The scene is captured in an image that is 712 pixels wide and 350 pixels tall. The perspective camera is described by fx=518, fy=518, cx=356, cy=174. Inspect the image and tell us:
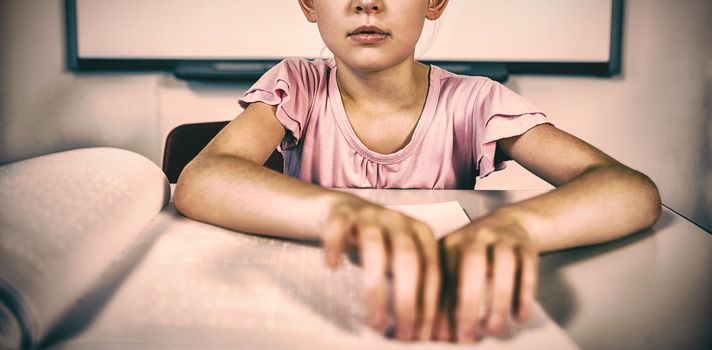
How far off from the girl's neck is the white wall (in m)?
0.53

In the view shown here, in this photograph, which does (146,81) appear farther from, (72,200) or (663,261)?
(663,261)

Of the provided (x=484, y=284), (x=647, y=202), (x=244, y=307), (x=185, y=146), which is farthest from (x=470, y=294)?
(x=185, y=146)

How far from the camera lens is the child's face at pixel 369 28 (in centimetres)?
56

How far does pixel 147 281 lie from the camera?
0.29 meters

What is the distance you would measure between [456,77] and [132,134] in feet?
2.68

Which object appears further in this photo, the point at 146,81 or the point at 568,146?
the point at 146,81

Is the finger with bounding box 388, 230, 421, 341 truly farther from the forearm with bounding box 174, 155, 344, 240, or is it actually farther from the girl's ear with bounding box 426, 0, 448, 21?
the girl's ear with bounding box 426, 0, 448, 21

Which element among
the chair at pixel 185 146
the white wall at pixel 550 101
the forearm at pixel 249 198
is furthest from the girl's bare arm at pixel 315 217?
the white wall at pixel 550 101

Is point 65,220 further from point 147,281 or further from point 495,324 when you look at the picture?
point 495,324

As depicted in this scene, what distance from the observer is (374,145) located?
0.69 meters

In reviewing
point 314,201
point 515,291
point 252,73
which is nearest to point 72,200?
point 314,201

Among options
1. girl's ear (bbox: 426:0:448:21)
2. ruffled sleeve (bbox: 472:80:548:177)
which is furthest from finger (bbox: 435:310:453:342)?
girl's ear (bbox: 426:0:448:21)

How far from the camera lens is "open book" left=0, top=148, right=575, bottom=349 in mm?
238

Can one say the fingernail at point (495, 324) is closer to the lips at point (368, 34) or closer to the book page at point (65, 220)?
the book page at point (65, 220)
